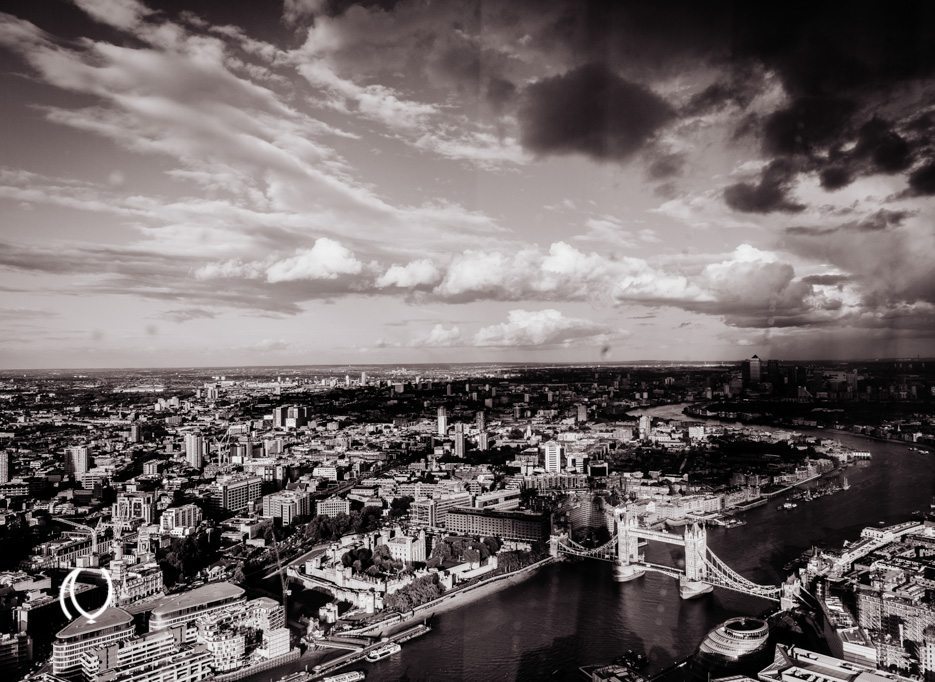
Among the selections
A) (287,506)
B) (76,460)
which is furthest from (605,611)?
(76,460)

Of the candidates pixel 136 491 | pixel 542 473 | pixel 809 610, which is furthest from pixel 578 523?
pixel 136 491

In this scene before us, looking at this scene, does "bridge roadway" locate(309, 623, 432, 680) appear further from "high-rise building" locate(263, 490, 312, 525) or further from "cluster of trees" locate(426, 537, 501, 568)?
"high-rise building" locate(263, 490, 312, 525)

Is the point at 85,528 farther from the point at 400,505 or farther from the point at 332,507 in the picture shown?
the point at 400,505

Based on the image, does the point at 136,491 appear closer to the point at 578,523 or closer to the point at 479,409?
the point at 578,523

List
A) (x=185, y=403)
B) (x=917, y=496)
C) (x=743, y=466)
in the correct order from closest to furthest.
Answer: (x=917, y=496), (x=743, y=466), (x=185, y=403)

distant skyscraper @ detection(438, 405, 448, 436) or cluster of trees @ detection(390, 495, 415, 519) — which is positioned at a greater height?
distant skyscraper @ detection(438, 405, 448, 436)

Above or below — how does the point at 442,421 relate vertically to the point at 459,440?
above

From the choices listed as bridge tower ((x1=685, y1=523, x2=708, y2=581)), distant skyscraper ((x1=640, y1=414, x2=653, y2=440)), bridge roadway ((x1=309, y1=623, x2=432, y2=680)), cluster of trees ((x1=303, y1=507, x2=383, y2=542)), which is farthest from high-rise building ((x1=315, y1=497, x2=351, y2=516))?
distant skyscraper ((x1=640, y1=414, x2=653, y2=440))
